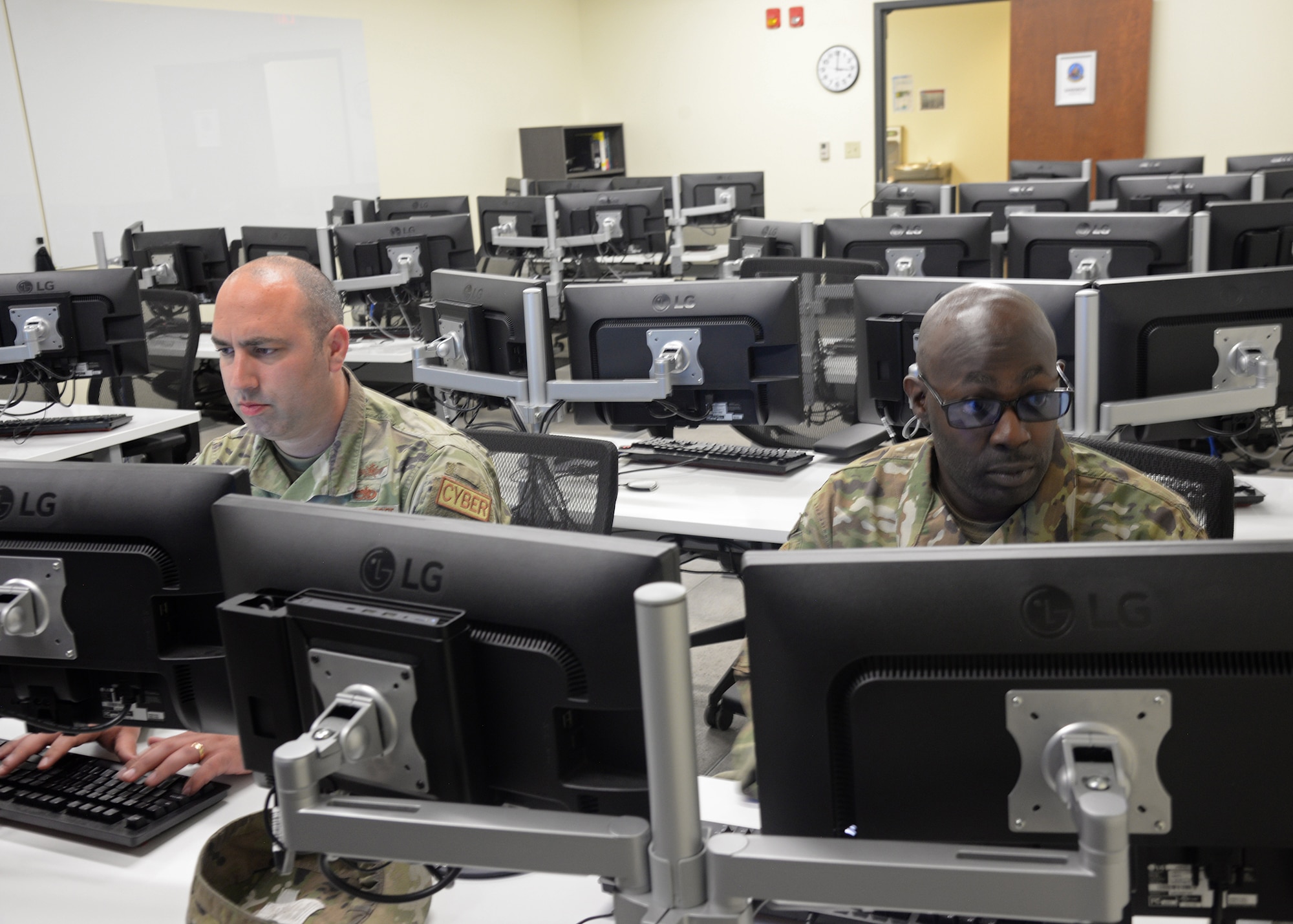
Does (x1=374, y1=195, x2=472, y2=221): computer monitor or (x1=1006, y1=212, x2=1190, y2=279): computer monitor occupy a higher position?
(x1=374, y1=195, x2=472, y2=221): computer monitor

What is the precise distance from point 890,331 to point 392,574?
1.65m

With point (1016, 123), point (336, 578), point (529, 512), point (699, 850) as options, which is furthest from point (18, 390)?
point (1016, 123)

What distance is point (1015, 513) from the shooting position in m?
1.58

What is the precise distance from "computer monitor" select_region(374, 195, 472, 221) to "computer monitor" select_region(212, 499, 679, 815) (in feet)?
17.1

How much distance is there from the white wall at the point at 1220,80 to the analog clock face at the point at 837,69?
2.08 meters

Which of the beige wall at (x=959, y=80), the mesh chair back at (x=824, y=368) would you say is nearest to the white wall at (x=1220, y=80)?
the beige wall at (x=959, y=80)

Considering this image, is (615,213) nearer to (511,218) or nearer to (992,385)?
(511,218)

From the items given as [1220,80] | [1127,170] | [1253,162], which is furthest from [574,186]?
[1220,80]

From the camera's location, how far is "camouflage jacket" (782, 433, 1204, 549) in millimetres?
1572

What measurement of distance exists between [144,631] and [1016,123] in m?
8.21

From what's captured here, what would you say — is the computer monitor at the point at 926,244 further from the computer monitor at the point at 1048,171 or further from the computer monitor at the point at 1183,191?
the computer monitor at the point at 1048,171

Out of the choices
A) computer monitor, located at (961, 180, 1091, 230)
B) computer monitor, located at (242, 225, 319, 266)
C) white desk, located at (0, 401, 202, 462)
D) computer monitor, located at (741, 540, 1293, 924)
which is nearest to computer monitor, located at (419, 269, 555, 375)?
white desk, located at (0, 401, 202, 462)

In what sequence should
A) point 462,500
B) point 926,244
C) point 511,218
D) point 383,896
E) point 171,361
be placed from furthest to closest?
point 511,218, point 171,361, point 926,244, point 462,500, point 383,896

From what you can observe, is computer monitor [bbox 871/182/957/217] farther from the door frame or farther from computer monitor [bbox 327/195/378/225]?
the door frame
